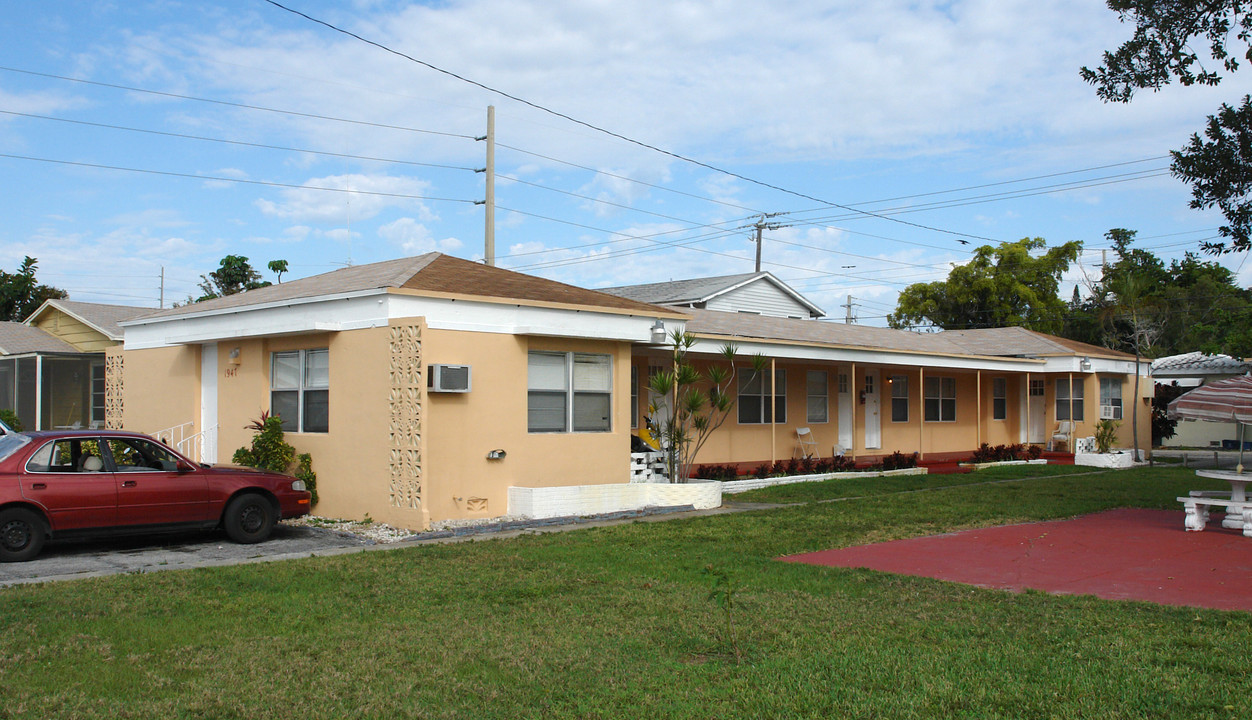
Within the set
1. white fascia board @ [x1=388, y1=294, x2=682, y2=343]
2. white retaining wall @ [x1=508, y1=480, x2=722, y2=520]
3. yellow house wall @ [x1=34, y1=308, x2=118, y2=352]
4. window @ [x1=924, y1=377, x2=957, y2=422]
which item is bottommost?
white retaining wall @ [x1=508, y1=480, x2=722, y2=520]

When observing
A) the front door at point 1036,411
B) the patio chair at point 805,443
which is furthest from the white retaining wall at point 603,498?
the front door at point 1036,411

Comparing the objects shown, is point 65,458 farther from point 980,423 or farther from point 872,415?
point 980,423

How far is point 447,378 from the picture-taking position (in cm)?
1294

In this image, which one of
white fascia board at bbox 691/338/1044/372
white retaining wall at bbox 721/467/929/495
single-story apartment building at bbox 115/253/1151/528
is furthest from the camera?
white fascia board at bbox 691/338/1044/372

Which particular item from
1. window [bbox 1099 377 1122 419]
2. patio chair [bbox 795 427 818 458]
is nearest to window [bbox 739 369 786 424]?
patio chair [bbox 795 427 818 458]

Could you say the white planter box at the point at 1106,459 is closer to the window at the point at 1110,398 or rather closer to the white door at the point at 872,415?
the window at the point at 1110,398

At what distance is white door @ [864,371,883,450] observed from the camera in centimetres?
2464

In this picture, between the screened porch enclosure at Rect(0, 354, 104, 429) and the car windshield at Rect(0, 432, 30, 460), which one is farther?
the screened porch enclosure at Rect(0, 354, 104, 429)

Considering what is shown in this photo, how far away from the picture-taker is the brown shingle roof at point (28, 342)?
72.4 feet

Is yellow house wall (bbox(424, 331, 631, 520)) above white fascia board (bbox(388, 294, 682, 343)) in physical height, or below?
below

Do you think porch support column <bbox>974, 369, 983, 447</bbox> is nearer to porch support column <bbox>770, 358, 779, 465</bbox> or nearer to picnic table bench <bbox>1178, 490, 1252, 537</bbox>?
porch support column <bbox>770, 358, 779, 465</bbox>

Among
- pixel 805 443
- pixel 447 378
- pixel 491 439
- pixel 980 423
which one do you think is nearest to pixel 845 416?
pixel 805 443

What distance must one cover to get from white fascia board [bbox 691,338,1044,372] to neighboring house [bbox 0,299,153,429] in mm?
13372

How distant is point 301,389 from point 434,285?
272cm
